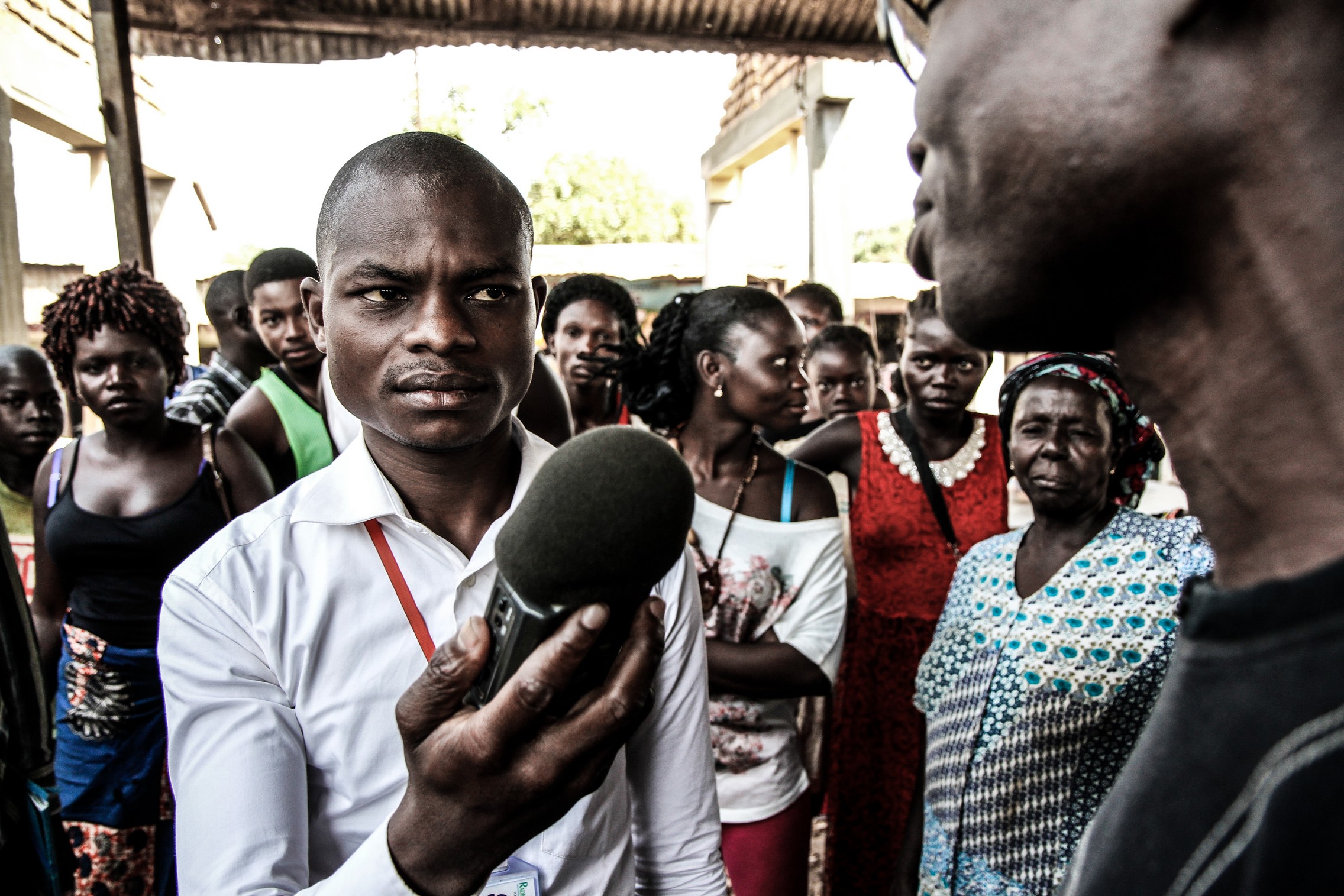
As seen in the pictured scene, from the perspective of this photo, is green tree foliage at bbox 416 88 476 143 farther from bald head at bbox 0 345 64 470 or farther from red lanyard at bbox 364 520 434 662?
red lanyard at bbox 364 520 434 662

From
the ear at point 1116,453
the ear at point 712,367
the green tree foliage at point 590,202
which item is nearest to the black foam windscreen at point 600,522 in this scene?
the ear at point 1116,453

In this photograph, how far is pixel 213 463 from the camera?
2.97m

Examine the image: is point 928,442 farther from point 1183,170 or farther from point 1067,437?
point 1183,170

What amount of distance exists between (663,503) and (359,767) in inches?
24.8

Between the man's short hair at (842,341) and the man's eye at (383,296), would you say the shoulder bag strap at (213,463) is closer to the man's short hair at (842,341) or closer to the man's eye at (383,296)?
the man's eye at (383,296)

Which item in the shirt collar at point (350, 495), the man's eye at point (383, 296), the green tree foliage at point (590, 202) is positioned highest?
the green tree foliage at point (590, 202)

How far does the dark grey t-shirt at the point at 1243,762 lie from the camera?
0.53 metres

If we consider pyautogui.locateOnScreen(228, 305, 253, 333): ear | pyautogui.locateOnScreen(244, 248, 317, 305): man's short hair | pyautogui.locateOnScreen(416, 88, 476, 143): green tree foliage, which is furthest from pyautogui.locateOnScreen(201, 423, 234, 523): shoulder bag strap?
pyautogui.locateOnScreen(416, 88, 476, 143): green tree foliage

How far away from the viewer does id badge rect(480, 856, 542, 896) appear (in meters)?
1.24

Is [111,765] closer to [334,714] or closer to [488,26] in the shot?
[334,714]

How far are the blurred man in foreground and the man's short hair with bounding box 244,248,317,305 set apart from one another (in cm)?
372

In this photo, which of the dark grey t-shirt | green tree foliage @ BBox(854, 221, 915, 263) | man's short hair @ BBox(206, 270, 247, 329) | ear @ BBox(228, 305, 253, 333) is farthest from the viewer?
green tree foliage @ BBox(854, 221, 915, 263)

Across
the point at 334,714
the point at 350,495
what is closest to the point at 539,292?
the point at 350,495

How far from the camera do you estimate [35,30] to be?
5.81m
